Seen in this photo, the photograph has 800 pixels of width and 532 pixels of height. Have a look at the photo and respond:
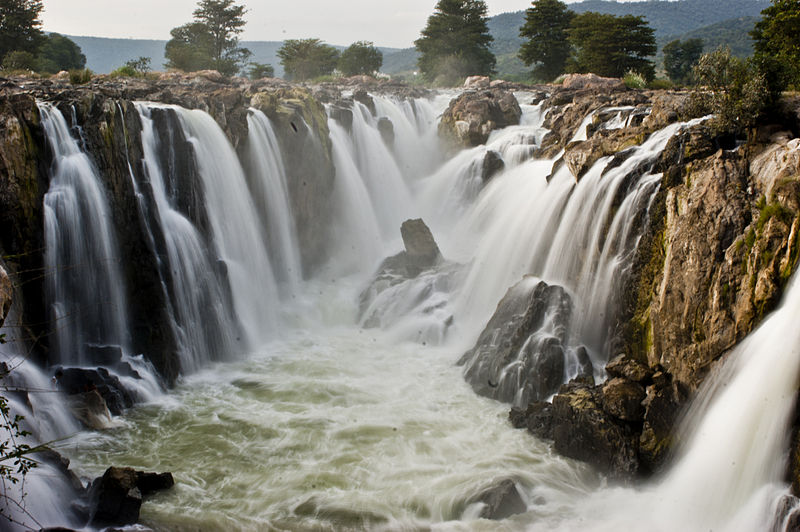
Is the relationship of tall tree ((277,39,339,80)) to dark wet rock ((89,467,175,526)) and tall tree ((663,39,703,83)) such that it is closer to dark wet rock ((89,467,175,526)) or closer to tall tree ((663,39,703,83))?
tall tree ((663,39,703,83))

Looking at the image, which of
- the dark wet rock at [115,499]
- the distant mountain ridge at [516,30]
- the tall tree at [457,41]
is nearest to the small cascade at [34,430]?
the dark wet rock at [115,499]

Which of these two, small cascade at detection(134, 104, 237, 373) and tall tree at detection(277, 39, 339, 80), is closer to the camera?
small cascade at detection(134, 104, 237, 373)

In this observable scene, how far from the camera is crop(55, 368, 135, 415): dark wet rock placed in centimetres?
1089

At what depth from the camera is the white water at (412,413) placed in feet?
27.5

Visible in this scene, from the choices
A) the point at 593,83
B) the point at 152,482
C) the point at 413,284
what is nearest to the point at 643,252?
the point at 413,284

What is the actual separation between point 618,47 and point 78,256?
33.5 meters

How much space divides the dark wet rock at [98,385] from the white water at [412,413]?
0.43 metres

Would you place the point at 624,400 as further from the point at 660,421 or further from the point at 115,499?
the point at 115,499

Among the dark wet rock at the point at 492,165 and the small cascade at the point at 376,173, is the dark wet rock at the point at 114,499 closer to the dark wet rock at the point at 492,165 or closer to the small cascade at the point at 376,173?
the small cascade at the point at 376,173

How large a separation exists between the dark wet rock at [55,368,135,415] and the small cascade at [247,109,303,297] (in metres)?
7.19

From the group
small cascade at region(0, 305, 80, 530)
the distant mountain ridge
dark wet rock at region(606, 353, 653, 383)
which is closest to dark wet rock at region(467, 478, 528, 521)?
dark wet rock at region(606, 353, 653, 383)

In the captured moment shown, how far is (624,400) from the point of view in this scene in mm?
9891

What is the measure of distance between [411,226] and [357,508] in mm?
12222

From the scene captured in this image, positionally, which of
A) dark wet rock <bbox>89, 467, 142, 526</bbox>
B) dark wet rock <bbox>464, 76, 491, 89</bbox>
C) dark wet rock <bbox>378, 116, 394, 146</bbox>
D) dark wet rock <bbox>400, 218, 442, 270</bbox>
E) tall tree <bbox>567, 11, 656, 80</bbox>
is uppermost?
tall tree <bbox>567, 11, 656, 80</bbox>
